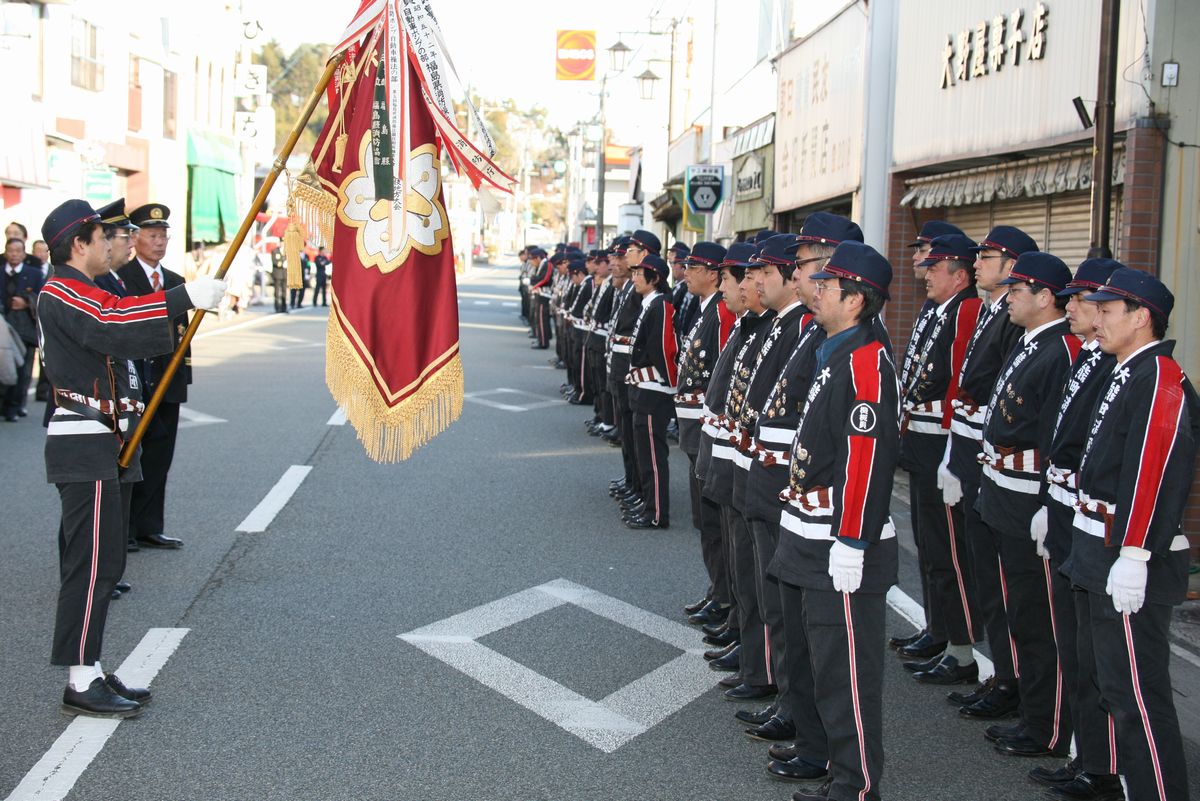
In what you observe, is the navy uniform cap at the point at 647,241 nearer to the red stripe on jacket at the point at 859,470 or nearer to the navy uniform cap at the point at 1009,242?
the navy uniform cap at the point at 1009,242

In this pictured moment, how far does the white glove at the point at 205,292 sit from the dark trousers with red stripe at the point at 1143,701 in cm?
365

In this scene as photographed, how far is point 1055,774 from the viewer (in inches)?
188

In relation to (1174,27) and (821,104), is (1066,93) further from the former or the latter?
(821,104)

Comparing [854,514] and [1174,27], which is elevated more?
[1174,27]

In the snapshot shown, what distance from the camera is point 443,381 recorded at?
5863mm

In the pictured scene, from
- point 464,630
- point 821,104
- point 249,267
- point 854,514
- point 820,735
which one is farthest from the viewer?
point 249,267

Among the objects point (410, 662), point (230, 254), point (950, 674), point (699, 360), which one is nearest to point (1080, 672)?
point (950, 674)

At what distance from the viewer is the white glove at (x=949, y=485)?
225 inches

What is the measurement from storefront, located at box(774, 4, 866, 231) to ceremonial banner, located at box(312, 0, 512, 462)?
902cm

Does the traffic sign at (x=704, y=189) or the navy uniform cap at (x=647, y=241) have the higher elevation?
the traffic sign at (x=704, y=189)

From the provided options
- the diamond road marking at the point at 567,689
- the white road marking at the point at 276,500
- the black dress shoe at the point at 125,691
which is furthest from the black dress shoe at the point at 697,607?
the white road marking at the point at 276,500

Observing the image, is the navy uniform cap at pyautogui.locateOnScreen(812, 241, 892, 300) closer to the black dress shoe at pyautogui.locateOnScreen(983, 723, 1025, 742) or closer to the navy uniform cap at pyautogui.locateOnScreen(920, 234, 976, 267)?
the navy uniform cap at pyautogui.locateOnScreen(920, 234, 976, 267)

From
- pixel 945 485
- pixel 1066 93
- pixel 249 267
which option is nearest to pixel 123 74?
pixel 249 267

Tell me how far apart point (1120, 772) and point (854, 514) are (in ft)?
4.54
